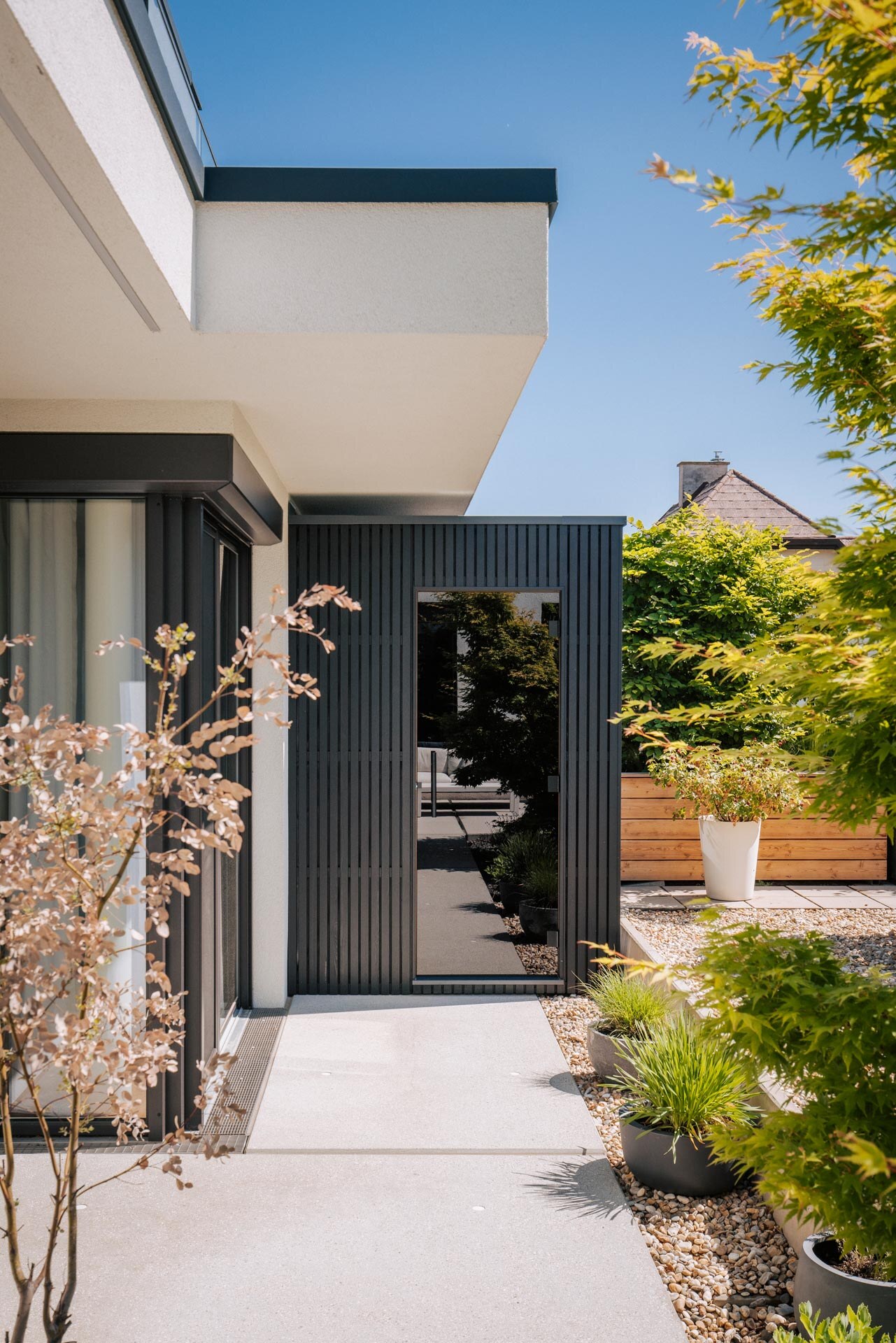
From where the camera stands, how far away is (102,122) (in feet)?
6.29

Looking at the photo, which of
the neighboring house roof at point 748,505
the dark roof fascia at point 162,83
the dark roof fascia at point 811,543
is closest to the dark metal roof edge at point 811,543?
the dark roof fascia at point 811,543

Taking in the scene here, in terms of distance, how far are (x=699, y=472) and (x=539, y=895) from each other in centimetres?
1222

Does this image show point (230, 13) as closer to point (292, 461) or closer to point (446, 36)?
point (446, 36)

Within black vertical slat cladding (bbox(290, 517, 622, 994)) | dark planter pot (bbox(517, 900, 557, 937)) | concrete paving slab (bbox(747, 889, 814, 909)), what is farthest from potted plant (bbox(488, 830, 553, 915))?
concrete paving slab (bbox(747, 889, 814, 909))

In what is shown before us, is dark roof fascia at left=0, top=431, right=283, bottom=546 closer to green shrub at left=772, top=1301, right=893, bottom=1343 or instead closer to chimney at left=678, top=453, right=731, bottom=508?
green shrub at left=772, top=1301, right=893, bottom=1343

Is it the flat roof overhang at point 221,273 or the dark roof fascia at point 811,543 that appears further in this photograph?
the dark roof fascia at point 811,543

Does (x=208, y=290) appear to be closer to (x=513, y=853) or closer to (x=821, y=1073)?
(x=821, y=1073)

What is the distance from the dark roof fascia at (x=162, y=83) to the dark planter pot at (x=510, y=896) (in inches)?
167

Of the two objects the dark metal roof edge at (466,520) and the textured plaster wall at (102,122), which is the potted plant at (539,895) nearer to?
the dark metal roof edge at (466,520)

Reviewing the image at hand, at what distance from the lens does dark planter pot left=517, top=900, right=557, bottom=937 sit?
18.9ft

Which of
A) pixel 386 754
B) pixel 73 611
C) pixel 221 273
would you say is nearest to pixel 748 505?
pixel 386 754

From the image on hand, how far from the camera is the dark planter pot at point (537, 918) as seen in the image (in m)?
5.77

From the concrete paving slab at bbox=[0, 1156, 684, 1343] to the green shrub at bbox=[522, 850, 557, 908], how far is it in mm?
2351

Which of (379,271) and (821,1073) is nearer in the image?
(821,1073)
